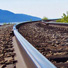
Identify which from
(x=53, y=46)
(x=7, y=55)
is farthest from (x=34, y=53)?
(x=53, y=46)

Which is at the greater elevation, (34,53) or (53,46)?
(34,53)

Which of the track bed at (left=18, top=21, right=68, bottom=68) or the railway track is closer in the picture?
the railway track

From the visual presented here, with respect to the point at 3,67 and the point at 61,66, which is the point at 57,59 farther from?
the point at 3,67

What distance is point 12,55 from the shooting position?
202 inches

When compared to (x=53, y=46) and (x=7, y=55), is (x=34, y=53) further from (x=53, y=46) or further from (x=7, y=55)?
(x=53, y=46)

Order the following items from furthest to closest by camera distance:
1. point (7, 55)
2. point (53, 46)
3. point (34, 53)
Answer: point (53, 46), point (7, 55), point (34, 53)

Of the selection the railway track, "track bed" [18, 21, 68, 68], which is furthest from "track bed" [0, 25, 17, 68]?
"track bed" [18, 21, 68, 68]

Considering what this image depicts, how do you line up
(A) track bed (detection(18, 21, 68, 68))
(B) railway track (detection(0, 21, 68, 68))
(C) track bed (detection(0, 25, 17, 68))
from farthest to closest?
(A) track bed (detection(18, 21, 68, 68)) → (C) track bed (detection(0, 25, 17, 68)) → (B) railway track (detection(0, 21, 68, 68))

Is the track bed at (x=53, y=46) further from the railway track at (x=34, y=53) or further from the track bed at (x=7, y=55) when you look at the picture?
the track bed at (x=7, y=55)

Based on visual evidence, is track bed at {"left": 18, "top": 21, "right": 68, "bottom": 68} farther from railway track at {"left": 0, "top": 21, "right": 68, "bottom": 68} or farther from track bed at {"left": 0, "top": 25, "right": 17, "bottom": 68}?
track bed at {"left": 0, "top": 25, "right": 17, "bottom": 68}

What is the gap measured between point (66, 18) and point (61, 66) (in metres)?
31.8

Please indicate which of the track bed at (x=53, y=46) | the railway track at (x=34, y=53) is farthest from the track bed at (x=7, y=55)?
the track bed at (x=53, y=46)

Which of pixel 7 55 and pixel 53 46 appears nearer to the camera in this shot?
pixel 7 55

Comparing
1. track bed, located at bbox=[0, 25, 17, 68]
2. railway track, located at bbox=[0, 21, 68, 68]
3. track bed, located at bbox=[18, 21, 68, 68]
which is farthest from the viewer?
track bed, located at bbox=[18, 21, 68, 68]
